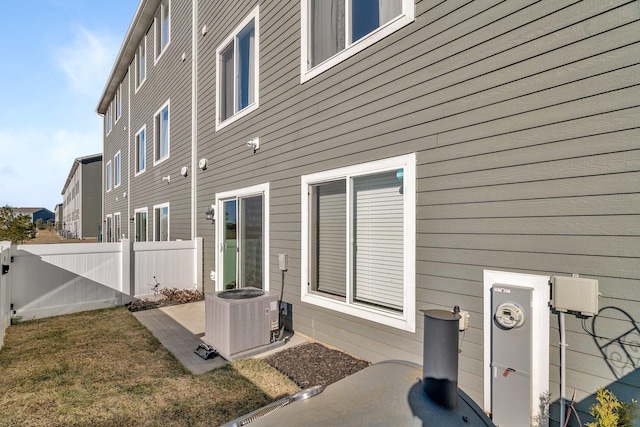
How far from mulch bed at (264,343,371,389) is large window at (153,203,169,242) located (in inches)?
270

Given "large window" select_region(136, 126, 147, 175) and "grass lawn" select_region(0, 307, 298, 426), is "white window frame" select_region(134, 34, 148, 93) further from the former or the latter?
"grass lawn" select_region(0, 307, 298, 426)

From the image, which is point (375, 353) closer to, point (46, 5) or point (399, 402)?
point (399, 402)

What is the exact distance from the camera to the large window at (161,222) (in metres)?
9.35

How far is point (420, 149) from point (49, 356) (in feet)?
16.3

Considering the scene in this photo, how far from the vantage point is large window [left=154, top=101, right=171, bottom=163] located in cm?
946

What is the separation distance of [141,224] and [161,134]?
3.54 metres

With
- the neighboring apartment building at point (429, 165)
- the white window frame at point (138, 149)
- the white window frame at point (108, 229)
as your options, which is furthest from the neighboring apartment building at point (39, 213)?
the neighboring apartment building at point (429, 165)

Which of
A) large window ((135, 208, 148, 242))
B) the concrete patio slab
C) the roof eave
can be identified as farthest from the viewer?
large window ((135, 208, 148, 242))

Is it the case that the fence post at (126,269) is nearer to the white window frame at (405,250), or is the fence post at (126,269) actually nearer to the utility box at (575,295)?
the white window frame at (405,250)

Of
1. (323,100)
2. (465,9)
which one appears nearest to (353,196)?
(323,100)

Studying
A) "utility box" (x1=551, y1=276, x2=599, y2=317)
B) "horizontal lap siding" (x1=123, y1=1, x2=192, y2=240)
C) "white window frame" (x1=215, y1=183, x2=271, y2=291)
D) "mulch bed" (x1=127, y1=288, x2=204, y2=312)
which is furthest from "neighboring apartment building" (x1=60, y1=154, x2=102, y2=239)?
"utility box" (x1=551, y1=276, x2=599, y2=317)

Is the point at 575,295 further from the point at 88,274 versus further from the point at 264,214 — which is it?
the point at 88,274

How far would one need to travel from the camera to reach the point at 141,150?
474 inches

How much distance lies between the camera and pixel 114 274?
6336 millimetres
